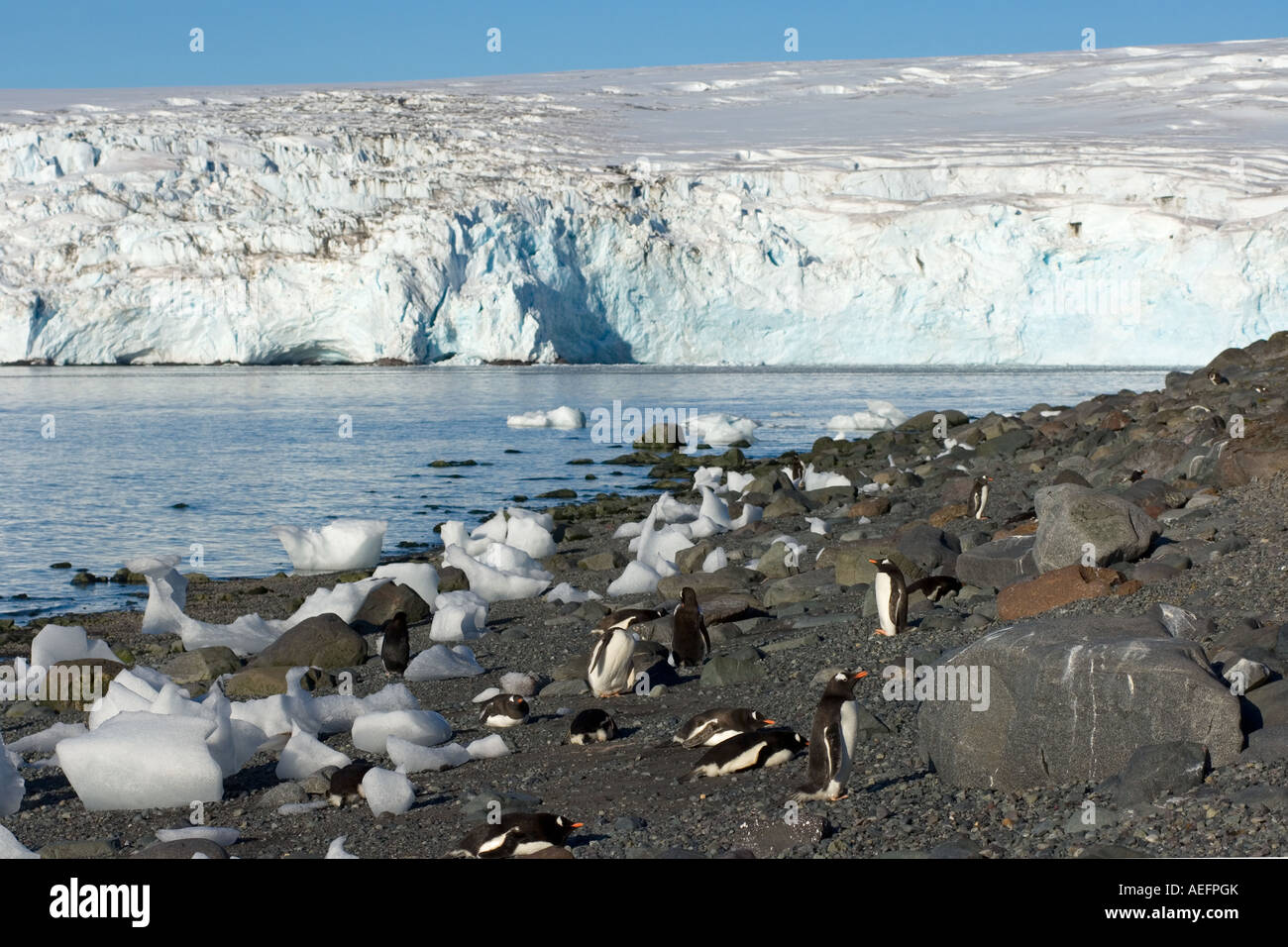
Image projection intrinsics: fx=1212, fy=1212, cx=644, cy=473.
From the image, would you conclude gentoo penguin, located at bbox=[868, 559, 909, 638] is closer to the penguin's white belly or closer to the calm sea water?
the penguin's white belly

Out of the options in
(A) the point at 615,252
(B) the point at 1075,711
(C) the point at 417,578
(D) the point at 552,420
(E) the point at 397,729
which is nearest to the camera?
(B) the point at 1075,711

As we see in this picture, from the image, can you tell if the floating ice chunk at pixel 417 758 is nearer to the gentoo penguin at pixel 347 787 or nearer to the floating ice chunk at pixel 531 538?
the gentoo penguin at pixel 347 787

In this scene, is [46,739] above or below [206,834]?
below

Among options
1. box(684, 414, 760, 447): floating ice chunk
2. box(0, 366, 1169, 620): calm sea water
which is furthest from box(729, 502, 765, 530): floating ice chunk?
box(684, 414, 760, 447): floating ice chunk

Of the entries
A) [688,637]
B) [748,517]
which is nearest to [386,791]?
[688,637]

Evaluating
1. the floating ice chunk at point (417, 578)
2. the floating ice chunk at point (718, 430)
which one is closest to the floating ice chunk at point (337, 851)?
the floating ice chunk at point (417, 578)

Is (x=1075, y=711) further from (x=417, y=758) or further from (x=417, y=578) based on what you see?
(x=417, y=578)

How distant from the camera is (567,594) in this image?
7.53m

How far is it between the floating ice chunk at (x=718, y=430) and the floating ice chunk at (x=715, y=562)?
1021 centimetres

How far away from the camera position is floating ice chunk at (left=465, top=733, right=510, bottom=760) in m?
4.25

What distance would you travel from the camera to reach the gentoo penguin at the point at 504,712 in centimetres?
467

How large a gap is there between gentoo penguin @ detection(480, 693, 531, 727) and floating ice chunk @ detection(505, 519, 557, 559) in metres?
4.51

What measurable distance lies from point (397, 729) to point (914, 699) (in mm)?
1856
